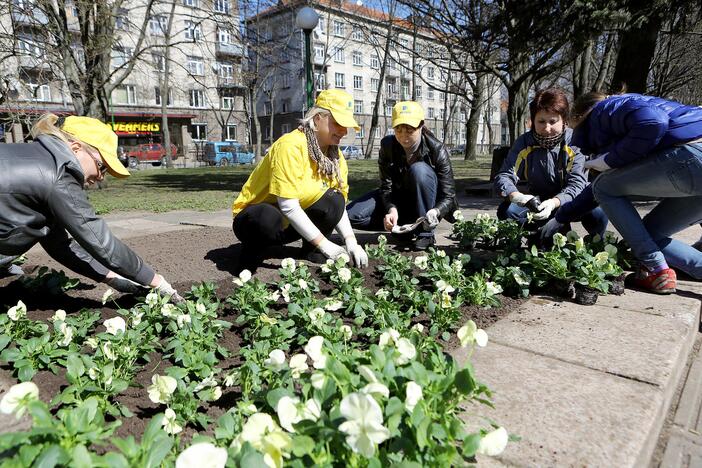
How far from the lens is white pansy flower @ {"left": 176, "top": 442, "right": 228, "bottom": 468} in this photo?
35.4 inches

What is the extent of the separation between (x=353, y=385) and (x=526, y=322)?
146 cm

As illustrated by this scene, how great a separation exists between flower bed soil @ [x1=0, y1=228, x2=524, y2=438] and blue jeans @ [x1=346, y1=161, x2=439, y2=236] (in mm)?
449

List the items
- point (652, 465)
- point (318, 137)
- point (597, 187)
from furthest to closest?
point (318, 137) → point (597, 187) → point (652, 465)

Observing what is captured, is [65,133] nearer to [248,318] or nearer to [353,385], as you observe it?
[248,318]

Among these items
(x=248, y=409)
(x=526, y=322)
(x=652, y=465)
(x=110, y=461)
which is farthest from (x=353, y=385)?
(x=526, y=322)

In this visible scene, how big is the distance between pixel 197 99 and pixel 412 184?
143 ft

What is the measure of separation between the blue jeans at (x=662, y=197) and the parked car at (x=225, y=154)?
35768mm

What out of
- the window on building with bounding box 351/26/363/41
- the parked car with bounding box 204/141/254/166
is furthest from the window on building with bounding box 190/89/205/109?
the window on building with bounding box 351/26/363/41

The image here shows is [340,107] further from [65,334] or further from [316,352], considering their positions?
[316,352]

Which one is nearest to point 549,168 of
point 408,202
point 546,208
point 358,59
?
point 546,208

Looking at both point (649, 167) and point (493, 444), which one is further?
point (649, 167)

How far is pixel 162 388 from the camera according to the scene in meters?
1.48

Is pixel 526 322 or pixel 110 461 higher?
pixel 110 461

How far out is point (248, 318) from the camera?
7.50 ft
